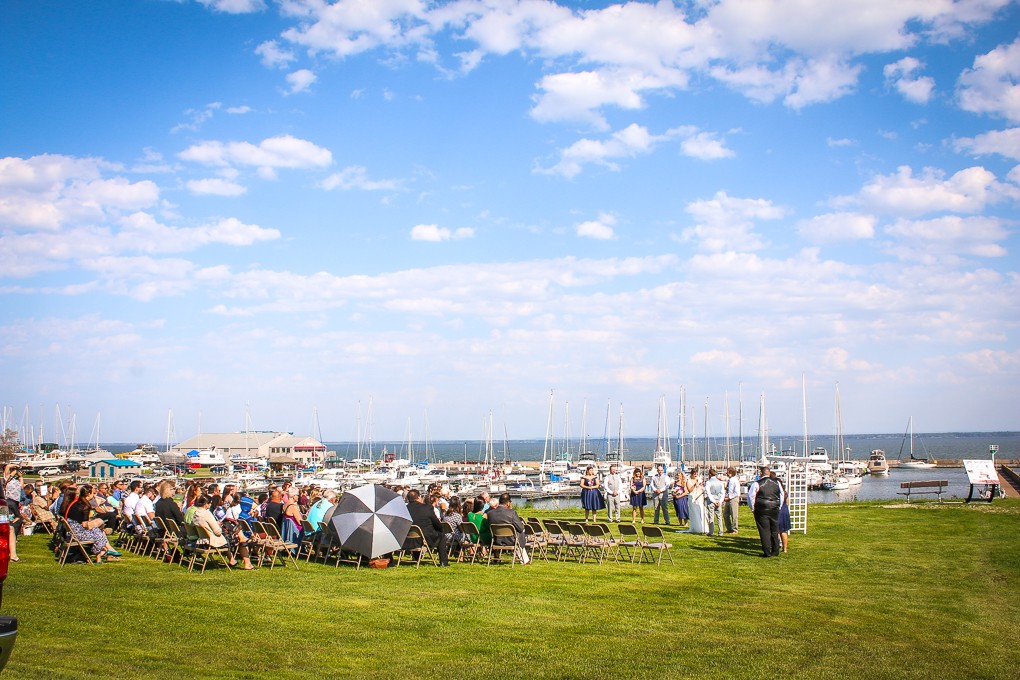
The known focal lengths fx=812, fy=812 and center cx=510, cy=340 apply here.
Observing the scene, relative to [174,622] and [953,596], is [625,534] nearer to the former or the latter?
[953,596]

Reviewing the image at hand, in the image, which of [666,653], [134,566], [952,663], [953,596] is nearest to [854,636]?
[952,663]

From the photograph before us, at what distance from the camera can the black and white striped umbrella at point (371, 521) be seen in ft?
48.4

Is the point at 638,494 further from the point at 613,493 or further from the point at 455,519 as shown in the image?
the point at 455,519

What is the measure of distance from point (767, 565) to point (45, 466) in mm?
100719

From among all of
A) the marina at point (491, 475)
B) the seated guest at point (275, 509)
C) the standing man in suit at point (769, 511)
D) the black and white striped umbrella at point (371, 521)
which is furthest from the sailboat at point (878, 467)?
the black and white striped umbrella at point (371, 521)

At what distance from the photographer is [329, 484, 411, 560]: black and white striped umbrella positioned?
14742 millimetres

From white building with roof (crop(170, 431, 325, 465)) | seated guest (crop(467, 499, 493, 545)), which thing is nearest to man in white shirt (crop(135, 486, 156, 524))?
seated guest (crop(467, 499, 493, 545))

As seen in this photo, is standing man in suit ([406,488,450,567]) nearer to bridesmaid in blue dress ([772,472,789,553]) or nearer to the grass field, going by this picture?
the grass field

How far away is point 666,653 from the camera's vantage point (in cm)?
894

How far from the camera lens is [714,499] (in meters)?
20.5

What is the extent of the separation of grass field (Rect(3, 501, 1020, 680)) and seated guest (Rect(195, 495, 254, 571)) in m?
0.52

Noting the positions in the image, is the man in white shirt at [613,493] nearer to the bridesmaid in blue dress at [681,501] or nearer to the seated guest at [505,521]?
the bridesmaid in blue dress at [681,501]

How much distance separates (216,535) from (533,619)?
6.83 metres

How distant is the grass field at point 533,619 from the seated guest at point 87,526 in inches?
18.9
